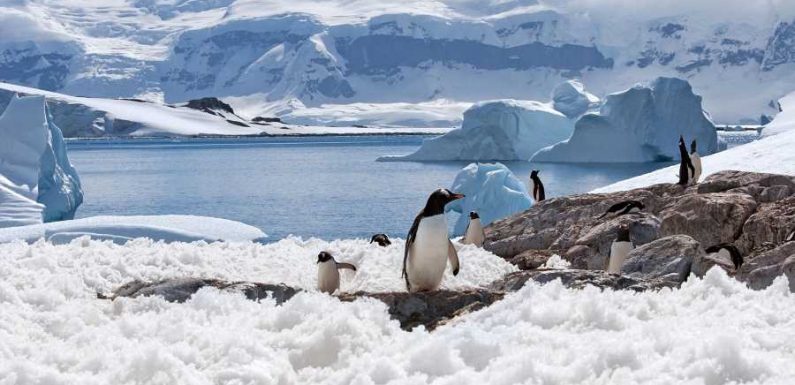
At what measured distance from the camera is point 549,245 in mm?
13836

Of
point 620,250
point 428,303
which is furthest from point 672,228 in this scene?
point 428,303

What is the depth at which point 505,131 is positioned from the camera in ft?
209

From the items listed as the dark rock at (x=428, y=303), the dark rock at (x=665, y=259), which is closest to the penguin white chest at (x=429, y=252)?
the dark rock at (x=428, y=303)

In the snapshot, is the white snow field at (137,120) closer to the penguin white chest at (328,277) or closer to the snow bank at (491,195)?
the snow bank at (491,195)

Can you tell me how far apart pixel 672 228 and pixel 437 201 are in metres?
5.36

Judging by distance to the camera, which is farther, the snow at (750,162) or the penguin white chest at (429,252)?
the snow at (750,162)

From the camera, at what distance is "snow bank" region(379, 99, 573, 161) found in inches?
2457

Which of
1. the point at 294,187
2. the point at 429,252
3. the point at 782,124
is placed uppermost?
the point at 429,252

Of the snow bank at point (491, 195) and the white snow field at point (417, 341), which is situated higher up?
the white snow field at point (417, 341)

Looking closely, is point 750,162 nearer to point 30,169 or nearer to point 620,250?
point 620,250

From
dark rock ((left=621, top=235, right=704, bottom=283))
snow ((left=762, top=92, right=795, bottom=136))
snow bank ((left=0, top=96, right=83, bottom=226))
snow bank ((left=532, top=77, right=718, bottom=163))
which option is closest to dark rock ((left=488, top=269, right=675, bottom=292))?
dark rock ((left=621, top=235, right=704, bottom=283))

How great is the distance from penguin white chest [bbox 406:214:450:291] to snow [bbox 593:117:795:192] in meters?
12.5

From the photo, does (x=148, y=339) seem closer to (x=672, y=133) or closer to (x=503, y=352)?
(x=503, y=352)

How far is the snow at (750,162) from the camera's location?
66.8ft
